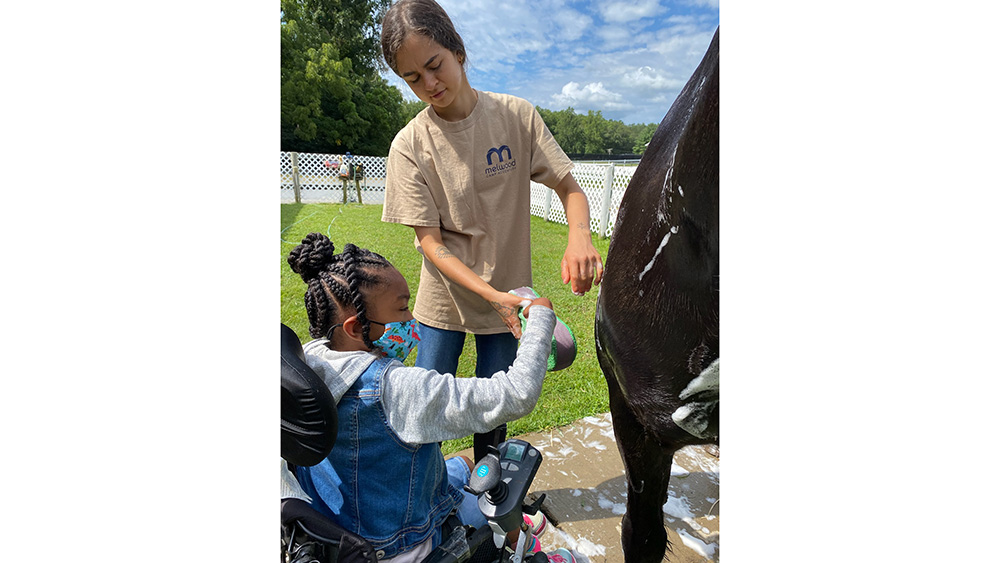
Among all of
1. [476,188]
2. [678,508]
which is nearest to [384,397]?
[476,188]

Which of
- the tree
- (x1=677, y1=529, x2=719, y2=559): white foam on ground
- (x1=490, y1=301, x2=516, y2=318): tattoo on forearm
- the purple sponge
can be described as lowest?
(x1=677, y1=529, x2=719, y2=559): white foam on ground

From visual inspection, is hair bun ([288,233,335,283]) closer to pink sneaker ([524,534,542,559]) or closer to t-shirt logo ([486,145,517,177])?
t-shirt logo ([486,145,517,177])

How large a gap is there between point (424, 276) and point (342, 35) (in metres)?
0.68

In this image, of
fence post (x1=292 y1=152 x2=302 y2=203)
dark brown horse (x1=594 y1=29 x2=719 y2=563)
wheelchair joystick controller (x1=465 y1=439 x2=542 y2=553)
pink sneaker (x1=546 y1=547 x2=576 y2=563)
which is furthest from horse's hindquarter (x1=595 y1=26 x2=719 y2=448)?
fence post (x1=292 y1=152 x2=302 y2=203)

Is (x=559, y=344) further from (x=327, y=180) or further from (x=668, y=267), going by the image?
(x=327, y=180)

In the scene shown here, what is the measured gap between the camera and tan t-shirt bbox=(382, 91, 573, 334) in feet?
4.20

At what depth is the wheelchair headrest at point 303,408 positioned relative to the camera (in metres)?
0.80

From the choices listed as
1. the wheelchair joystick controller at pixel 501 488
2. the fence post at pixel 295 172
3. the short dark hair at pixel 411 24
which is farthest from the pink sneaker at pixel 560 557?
the short dark hair at pixel 411 24

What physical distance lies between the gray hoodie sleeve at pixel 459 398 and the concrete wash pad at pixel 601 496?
91 cm

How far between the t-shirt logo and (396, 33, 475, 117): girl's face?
0.17m

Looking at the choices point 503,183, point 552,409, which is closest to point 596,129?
point 503,183

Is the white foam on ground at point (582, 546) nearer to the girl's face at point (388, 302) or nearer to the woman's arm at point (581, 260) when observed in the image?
the woman's arm at point (581, 260)

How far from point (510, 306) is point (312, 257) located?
1.27 feet

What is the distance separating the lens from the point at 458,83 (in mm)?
1142
